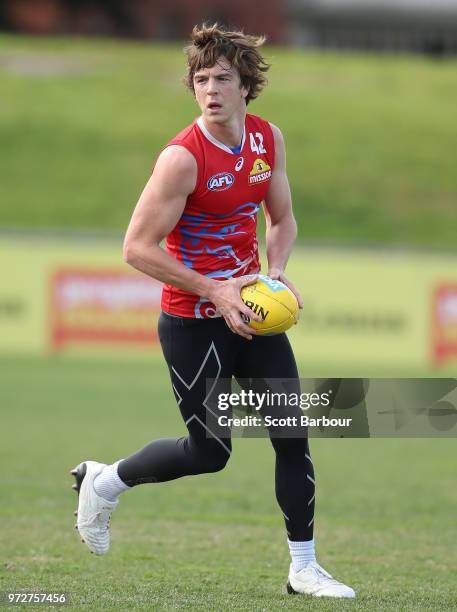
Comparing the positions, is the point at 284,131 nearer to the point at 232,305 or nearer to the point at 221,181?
the point at 221,181

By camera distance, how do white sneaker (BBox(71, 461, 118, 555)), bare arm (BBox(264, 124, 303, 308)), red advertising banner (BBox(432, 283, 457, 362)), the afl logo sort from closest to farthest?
the afl logo, bare arm (BBox(264, 124, 303, 308)), white sneaker (BBox(71, 461, 118, 555)), red advertising banner (BBox(432, 283, 457, 362))

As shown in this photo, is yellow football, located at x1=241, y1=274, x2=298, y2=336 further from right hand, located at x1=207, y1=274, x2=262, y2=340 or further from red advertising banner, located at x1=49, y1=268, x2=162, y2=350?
red advertising banner, located at x1=49, y1=268, x2=162, y2=350

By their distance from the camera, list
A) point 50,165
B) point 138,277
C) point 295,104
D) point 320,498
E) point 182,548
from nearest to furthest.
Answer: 1. point 182,548
2. point 320,498
3. point 138,277
4. point 50,165
5. point 295,104

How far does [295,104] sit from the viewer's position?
125ft

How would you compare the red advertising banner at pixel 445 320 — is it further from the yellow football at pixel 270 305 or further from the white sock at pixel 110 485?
the yellow football at pixel 270 305

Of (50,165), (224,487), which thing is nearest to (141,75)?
(50,165)

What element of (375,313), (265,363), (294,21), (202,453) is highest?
(294,21)

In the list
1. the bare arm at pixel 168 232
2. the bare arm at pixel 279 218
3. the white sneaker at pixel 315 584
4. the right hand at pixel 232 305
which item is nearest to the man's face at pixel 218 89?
the bare arm at pixel 168 232

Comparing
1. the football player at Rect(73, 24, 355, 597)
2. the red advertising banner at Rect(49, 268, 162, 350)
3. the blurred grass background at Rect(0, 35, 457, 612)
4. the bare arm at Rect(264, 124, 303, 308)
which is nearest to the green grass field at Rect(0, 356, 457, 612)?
the blurred grass background at Rect(0, 35, 457, 612)

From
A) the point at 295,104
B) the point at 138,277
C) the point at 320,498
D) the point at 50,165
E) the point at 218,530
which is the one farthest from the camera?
the point at 295,104

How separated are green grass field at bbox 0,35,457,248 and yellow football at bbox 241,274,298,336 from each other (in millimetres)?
23707

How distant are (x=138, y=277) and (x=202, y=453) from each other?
12.6 meters

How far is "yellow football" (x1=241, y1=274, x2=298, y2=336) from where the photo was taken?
5.63 metres

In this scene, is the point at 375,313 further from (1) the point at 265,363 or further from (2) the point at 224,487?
(1) the point at 265,363
